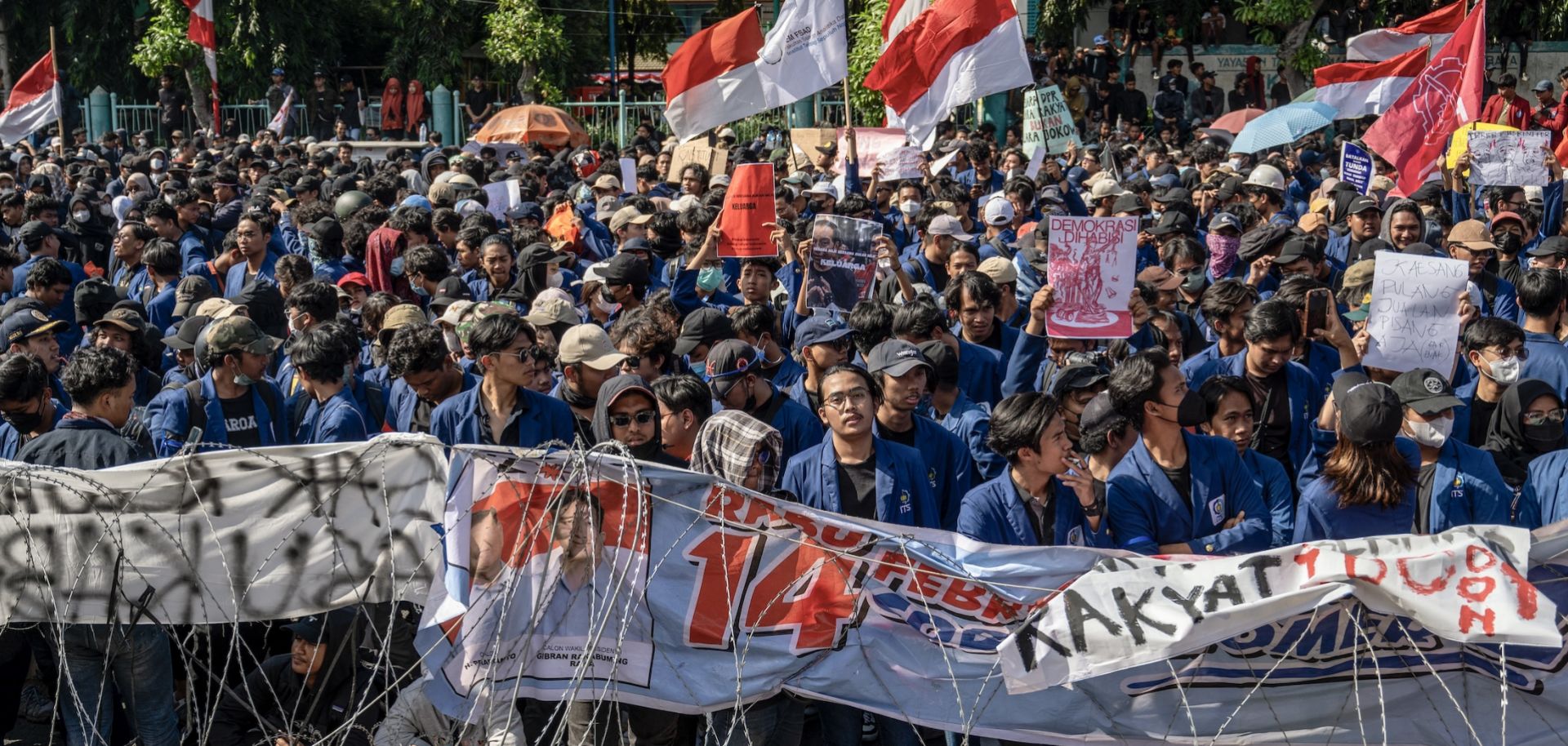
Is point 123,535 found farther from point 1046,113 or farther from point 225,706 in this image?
point 1046,113

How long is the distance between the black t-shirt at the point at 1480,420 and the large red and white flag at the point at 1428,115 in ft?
15.8

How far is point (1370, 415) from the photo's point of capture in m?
4.95

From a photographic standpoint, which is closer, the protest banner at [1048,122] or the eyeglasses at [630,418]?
the eyeglasses at [630,418]

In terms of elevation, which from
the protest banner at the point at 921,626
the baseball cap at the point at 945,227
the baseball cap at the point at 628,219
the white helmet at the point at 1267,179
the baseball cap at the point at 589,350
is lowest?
the protest banner at the point at 921,626

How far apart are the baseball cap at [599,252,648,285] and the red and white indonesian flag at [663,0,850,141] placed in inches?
168

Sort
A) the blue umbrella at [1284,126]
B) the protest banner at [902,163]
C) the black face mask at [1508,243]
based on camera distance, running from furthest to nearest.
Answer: the blue umbrella at [1284,126]
the protest banner at [902,163]
the black face mask at [1508,243]

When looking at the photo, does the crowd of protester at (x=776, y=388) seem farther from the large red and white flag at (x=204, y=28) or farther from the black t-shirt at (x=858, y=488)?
the large red and white flag at (x=204, y=28)

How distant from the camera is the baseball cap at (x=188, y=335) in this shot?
7.71 m

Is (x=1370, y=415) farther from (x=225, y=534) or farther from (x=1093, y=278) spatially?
(x=225, y=534)

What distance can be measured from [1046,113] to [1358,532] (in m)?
12.0

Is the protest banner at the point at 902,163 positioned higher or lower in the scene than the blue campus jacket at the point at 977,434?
higher

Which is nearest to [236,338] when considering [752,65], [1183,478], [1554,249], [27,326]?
[27,326]

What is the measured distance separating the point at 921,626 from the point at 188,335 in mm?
4671

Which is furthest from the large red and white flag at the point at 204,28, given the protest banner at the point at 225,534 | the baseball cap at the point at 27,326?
the protest banner at the point at 225,534
